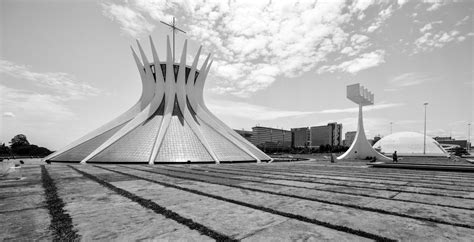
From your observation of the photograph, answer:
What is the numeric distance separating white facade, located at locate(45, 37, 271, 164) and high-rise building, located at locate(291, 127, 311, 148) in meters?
138

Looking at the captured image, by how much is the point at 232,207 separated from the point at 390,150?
77.1 m

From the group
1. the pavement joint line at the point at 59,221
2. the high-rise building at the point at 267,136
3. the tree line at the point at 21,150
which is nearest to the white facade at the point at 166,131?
the pavement joint line at the point at 59,221

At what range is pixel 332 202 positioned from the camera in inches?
251

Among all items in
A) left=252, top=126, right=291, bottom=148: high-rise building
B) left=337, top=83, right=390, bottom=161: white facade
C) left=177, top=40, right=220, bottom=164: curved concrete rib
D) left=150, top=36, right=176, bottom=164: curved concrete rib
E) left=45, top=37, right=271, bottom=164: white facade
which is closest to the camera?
left=45, top=37, right=271, bottom=164: white facade

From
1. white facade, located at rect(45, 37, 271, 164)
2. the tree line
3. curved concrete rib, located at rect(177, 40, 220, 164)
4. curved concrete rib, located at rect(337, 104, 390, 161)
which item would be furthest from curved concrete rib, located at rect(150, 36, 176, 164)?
the tree line

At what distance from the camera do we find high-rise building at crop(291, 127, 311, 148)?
167 meters

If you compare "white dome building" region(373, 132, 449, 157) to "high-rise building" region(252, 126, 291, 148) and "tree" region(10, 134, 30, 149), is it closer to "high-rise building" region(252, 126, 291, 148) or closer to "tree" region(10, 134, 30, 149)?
"high-rise building" region(252, 126, 291, 148)

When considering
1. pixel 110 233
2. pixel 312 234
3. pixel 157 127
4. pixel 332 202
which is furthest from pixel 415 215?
pixel 157 127

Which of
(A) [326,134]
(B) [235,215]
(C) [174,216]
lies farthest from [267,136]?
(C) [174,216]

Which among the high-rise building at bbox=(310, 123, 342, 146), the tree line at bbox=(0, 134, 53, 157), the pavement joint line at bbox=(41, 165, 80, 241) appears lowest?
the tree line at bbox=(0, 134, 53, 157)

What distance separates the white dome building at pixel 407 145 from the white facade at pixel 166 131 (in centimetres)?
5406

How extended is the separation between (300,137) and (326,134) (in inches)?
812

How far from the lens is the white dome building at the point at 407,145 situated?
208ft

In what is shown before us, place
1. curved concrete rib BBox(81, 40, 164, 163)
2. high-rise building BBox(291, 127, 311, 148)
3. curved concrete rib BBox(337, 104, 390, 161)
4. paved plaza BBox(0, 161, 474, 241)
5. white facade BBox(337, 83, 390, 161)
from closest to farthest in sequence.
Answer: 1. paved plaza BBox(0, 161, 474, 241)
2. curved concrete rib BBox(81, 40, 164, 163)
3. white facade BBox(337, 83, 390, 161)
4. curved concrete rib BBox(337, 104, 390, 161)
5. high-rise building BBox(291, 127, 311, 148)
